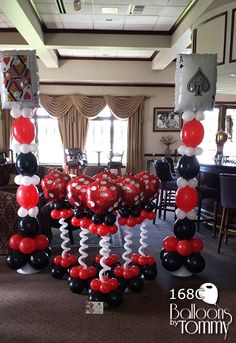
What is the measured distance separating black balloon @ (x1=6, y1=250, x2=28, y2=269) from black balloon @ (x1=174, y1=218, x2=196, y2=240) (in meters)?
1.63

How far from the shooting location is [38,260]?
2.97 metres

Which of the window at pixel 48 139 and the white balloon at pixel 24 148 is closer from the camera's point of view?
the white balloon at pixel 24 148

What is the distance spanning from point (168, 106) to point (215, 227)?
4.95 m

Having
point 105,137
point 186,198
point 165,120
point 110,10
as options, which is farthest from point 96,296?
point 165,120

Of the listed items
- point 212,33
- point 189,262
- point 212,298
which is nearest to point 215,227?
point 189,262

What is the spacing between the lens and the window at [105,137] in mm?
8477

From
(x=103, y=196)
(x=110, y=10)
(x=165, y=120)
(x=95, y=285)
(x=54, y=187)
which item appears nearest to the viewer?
(x=103, y=196)

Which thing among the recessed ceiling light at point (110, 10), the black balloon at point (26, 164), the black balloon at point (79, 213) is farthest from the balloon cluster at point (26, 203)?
the recessed ceiling light at point (110, 10)

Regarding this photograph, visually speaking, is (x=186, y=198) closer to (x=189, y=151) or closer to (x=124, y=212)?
(x=189, y=151)

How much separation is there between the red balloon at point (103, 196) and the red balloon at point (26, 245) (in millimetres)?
985

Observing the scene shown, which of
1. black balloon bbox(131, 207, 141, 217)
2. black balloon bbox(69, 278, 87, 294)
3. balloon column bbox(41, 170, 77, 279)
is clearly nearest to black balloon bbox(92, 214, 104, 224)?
black balloon bbox(131, 207, 141, 217)

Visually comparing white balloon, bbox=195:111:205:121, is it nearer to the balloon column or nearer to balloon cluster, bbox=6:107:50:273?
the balloon column

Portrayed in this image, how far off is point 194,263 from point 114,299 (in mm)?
955

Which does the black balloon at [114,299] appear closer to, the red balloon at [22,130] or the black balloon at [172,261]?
the black balloon at [172,261]
